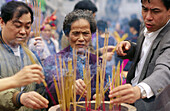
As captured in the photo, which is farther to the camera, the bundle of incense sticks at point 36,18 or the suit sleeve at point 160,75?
the bundle of incense sticks at point 36,18

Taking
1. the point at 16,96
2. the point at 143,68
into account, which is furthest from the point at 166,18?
the point at 16,96

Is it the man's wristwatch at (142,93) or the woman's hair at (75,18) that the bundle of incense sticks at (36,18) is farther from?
the man's wristwatch at (142,93)

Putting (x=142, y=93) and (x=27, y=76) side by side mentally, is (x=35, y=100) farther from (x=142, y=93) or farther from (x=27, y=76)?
(x=142, y=93)

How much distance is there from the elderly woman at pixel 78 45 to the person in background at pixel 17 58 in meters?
0.14

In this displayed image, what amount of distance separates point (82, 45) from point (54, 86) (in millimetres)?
491

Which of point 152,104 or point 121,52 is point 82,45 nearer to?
point 121,52

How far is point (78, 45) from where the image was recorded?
198 centimetres

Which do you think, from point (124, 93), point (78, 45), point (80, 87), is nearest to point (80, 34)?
point (78, 45)

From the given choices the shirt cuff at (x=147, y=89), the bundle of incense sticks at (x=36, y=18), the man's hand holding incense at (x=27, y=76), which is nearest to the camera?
the man's hand holding incense at (x=27, y=76)

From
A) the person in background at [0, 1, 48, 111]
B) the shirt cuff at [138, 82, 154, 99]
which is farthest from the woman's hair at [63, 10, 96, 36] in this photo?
the shirt cuff at [138, 82, 154, 99]

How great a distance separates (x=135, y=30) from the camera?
5504 millimetres

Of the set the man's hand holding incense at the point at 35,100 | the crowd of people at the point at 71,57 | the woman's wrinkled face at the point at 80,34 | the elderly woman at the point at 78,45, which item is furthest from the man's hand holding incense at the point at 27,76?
the woman's wrinkled face at the point at 80,34

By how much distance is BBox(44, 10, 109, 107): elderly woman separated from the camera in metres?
1.64

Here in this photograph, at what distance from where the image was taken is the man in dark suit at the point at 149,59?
1.44 metres
